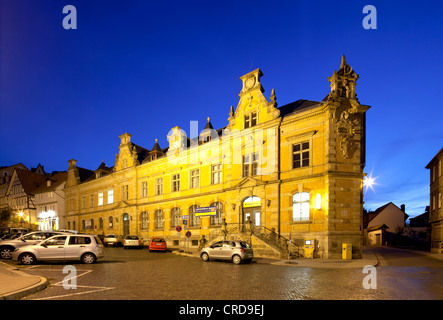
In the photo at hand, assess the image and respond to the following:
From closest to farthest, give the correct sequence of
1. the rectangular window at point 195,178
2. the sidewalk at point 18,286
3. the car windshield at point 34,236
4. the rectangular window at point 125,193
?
the sidewalk at point 18,286 < the car windshield at point 34,236 < the rectangular window at point 195,178 < the rectangular window at point 125,193

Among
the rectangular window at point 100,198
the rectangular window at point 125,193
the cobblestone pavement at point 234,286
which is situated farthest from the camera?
the rectangular window at point 100,198

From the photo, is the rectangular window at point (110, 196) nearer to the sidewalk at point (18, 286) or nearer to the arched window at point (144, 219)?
the arched window at point (144, 219)

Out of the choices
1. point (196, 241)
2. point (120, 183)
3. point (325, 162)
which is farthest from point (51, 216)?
point (325, 162)

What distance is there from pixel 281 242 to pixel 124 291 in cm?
1759

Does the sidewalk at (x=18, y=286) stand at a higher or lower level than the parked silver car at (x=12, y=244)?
higher

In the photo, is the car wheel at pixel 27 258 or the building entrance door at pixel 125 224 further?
the building entrance door at pixel 125 224

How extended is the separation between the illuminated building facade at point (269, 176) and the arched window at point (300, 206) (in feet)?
0.26

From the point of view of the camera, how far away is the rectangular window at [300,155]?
2705cm

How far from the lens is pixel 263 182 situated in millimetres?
28688

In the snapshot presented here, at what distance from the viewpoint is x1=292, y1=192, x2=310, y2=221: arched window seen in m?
26.5

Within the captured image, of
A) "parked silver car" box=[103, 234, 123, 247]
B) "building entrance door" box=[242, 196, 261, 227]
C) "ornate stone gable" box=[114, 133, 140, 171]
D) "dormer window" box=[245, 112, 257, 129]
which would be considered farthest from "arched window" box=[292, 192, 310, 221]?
"ornate stone gable" box=[114, 133, 140, 171]

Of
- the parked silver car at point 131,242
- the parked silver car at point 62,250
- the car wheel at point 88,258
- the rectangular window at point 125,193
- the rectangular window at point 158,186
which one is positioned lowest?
the parked silver car at point 131,242

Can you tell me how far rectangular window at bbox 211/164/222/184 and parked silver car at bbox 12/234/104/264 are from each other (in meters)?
15.4

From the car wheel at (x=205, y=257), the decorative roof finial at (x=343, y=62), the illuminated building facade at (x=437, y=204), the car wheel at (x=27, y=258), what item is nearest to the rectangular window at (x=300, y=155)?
the decorative roof finial at (x=343, y=62)
